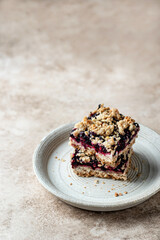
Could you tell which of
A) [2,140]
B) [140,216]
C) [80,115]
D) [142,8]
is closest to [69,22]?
[142,8]

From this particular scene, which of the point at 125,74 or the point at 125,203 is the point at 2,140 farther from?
the point at 125,74

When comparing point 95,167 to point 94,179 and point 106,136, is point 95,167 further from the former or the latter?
point 106,136

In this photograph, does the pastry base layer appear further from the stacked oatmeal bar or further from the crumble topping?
the crumble topping

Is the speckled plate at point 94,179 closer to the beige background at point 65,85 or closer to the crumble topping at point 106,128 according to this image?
the beige background at point 65,85

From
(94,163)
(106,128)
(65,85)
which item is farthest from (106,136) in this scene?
(65,85)

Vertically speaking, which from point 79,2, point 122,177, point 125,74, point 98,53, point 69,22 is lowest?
point 122,177

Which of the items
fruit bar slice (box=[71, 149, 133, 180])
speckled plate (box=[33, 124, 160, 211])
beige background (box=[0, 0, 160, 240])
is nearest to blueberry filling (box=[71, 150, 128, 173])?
fruit bar slice (box=[71, 149, 133, 180])
